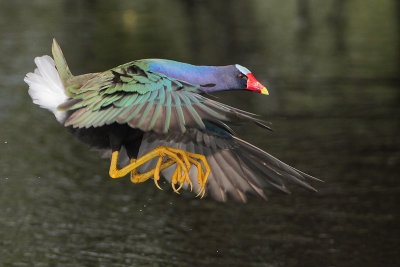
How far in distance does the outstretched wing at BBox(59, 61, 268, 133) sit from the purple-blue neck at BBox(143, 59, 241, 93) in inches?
4.5

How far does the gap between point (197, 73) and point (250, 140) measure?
4.95 metres

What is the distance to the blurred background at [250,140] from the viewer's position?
690 cm

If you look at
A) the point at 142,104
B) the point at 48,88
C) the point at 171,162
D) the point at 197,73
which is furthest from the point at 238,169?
the point at 48,88

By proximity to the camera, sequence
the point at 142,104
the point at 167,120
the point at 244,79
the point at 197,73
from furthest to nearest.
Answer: the point at 244,79, the point at 197,73, the point at 142,104, the point at 167,120

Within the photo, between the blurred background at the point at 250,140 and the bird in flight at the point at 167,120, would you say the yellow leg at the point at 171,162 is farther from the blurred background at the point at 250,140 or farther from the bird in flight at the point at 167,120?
the blurred background at the point at 250,140

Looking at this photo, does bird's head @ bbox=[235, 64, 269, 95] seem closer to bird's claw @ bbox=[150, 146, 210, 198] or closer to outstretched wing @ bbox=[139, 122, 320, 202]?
outstretched wing @ bbox=[139, 122, 320, 202]

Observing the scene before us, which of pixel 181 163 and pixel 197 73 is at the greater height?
pixel 197 73

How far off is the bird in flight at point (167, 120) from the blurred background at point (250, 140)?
5.07ft

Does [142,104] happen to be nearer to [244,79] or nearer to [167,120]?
[167,120]

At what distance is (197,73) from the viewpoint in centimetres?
496

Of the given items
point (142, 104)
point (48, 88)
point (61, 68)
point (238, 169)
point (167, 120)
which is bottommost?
point (238, 169)

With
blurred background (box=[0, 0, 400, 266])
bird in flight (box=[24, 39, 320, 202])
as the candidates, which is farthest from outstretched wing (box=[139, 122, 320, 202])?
blurred background (box=[0, 0, 400, 266])

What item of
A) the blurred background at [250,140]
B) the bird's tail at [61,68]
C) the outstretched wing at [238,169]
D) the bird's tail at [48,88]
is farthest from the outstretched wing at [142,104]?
→ the blurred background at [250,140]

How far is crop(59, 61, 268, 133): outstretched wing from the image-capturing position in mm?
4188
